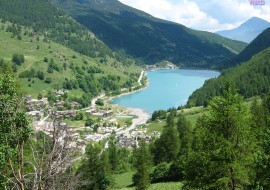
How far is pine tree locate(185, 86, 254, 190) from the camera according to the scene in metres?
20.9

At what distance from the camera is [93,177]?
61688 millimetres

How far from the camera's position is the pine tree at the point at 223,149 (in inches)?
821

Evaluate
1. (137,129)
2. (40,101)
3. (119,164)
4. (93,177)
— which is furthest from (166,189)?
(40,101)

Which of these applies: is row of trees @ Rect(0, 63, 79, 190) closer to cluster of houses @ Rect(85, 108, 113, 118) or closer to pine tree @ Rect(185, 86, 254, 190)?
pine tree @ Rect(185, 86, 254, 190)

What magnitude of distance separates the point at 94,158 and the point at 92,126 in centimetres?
9995

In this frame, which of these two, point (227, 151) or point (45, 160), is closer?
point (45, 160)

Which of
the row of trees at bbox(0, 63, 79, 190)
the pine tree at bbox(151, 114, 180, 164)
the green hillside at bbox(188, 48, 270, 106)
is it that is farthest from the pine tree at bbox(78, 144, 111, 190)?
the green hillside at bbox(188, 48, 270, 106)

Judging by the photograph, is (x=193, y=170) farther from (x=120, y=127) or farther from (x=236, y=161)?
(x=120, y=127)

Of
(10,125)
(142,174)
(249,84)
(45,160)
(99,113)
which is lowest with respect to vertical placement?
(142,174)

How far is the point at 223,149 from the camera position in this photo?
21.0 m

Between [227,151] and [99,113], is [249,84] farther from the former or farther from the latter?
[227,151]

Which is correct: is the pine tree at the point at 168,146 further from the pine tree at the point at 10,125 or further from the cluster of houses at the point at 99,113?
the cluster of houses at the point at 99,113

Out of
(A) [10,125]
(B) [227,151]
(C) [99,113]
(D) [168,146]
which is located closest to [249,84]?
(C) [99,113]

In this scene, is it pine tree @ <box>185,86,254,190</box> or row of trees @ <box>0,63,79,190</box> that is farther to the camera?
pine tree @ <box>185,86,254,190</box>
